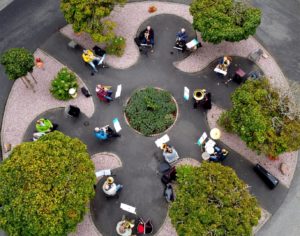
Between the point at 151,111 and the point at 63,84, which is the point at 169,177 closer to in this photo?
the point at 151,111

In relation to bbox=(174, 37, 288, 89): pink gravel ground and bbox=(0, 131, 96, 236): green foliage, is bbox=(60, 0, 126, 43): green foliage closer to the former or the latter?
bbox=(174, 37, 288, 89): pink gravel ground

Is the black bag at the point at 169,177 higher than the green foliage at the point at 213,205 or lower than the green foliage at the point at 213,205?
lower

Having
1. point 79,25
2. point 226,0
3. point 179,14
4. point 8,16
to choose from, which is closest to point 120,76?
point 79,25

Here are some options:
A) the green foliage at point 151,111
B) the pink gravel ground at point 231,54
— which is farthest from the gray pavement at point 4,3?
the pink gravel ground at point 231,54

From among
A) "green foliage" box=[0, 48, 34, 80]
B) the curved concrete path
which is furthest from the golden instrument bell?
"green foliage" box=[0, 48, 34, 80]

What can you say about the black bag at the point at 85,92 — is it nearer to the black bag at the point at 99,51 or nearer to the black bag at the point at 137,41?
the black bag at the point at 99,51

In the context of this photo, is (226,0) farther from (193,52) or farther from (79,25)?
(79,25)

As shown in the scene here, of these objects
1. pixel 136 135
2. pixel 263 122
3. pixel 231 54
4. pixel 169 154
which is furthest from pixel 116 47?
pixel 263 122
